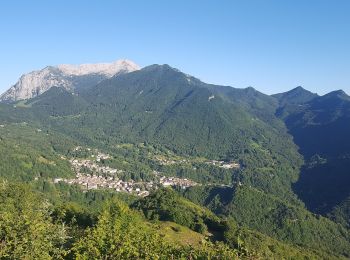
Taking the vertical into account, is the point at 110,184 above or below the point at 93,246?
below

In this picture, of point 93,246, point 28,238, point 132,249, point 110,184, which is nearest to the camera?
point 132,249

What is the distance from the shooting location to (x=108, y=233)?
3762cm

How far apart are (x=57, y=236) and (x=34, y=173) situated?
5543 inches

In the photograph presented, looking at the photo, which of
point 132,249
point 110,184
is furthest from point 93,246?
A: point 110,184

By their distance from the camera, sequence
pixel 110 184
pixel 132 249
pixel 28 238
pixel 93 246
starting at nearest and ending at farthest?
1. pixel 132 249
2. pixel 28 238
3. pixel 93 246
4. pixel 110 184

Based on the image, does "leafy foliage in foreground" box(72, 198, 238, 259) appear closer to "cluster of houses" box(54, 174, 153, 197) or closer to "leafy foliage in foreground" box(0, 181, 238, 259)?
"leafy foliage in foreground" box(0, 181, 238, 259)

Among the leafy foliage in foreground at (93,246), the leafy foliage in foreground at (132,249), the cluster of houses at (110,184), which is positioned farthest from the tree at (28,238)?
the cluster of houses at (110,184)

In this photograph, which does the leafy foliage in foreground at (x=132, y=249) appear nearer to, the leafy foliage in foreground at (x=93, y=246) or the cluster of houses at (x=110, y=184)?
the leafy foliage in foreground at (x=93, y=246)

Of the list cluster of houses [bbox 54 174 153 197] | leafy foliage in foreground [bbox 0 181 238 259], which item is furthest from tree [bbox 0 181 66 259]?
cluster of houses [bbox 54 174 153 197]

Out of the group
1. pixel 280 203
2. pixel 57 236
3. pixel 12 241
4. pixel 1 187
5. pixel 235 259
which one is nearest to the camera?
pixel 235 259

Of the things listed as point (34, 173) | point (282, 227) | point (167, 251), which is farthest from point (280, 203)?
point (167, 251)

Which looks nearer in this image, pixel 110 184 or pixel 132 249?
pixel 132 249

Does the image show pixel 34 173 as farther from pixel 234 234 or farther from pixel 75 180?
pixel 234 234

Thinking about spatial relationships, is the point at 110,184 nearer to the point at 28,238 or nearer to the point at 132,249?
the point at 28,238
